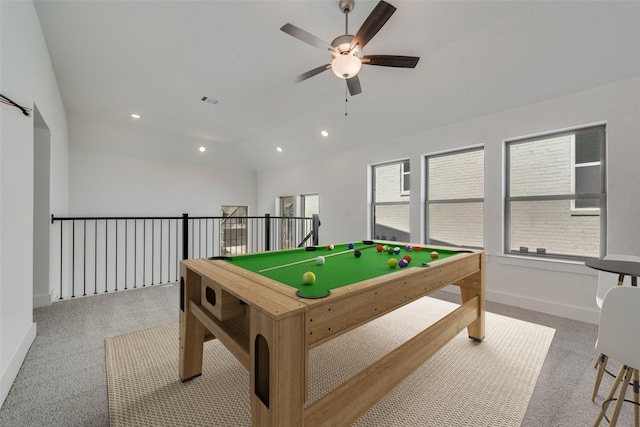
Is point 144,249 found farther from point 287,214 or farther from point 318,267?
point 318,267

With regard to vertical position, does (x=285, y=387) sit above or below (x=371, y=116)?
below

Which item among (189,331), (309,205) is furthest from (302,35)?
(309,205)

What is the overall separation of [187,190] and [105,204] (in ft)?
5.38

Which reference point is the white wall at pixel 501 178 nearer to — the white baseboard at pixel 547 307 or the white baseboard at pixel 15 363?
the white baseboard at pixel 547 307

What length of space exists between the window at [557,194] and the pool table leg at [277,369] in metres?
3.64

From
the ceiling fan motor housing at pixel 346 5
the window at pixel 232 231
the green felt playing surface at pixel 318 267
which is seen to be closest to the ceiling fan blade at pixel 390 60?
the ceiling fan motor housing at pixel 346 5

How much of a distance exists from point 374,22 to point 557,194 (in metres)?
3.05

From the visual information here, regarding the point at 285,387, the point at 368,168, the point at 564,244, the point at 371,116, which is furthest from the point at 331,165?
the point at 285,387

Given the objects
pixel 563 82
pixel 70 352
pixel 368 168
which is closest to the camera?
pixel 70 352

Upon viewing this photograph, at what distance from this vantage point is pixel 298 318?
3.12 feet

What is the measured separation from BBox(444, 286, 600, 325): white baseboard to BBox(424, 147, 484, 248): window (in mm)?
734

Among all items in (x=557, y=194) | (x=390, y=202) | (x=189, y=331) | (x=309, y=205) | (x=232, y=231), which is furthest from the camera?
(x=232, y=231)

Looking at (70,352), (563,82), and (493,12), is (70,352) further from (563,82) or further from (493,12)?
(563,82)

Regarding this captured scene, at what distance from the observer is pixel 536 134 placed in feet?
10.3
